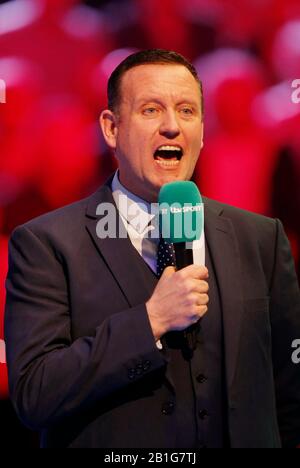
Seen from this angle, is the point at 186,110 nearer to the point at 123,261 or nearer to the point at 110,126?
the point at 110,126

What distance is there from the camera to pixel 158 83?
1.67 metres

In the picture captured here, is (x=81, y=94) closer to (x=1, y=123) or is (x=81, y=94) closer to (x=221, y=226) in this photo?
(x=1, y=123)

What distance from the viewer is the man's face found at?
64.7 inches

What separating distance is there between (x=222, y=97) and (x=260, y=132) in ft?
0.64

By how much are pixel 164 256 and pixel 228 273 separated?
0.18 meters

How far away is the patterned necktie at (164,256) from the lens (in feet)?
5.18

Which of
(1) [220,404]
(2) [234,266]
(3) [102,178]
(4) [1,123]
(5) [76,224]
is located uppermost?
(4) [1,123]

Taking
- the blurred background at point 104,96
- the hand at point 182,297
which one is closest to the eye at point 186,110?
the hand at point 182,297

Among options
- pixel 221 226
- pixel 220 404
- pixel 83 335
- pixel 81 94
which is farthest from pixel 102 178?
pixel 220 404

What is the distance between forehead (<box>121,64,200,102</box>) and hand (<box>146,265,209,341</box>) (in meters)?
0.55

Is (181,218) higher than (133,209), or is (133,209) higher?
(133,209)

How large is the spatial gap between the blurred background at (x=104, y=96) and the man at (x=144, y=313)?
20.8 inches

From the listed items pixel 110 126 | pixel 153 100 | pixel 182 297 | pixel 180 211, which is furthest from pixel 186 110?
pixel 182 297

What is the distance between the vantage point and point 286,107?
7.63 ft
